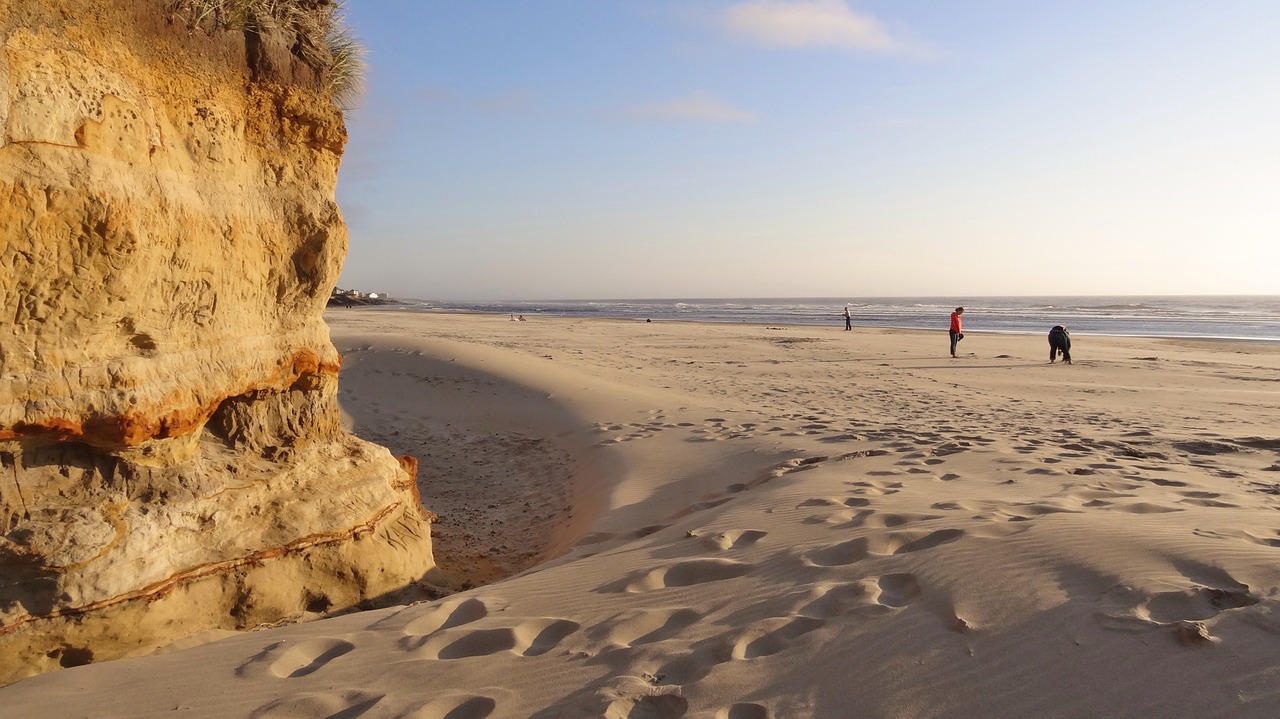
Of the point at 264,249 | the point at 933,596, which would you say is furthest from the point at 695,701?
the point at 264,249

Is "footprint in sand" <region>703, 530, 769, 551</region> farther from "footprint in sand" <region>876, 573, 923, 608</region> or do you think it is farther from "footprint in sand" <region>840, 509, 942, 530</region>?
"footprint in sand" <region>876, 573, 923, 608</region>

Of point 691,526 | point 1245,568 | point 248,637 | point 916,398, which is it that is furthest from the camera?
point 916,398

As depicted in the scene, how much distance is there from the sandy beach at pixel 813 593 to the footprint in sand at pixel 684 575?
2 cm

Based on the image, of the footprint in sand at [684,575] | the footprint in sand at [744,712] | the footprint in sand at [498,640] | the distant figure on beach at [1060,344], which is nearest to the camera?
the footprint in sand at [744,712]

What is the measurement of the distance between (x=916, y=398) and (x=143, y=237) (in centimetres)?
1102

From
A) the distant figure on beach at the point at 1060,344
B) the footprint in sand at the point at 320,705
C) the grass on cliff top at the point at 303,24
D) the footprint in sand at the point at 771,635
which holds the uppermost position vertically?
the grass on cliff top at the point at 303,24

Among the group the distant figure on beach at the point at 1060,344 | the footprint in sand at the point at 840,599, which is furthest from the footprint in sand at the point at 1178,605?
the distant figure on beach at the point at 1060,344

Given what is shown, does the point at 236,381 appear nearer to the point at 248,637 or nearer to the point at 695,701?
the point at 248,637

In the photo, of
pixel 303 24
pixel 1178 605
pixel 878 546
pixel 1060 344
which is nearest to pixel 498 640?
pixel 878 546

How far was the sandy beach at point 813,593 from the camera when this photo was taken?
244 cm

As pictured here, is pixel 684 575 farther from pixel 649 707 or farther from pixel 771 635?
pixel 649 707

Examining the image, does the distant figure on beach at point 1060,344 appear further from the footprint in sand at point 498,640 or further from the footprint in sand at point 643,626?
the footprint in sand at point 498,640

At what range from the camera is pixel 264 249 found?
14.1 feet

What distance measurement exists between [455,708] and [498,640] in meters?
0.55
